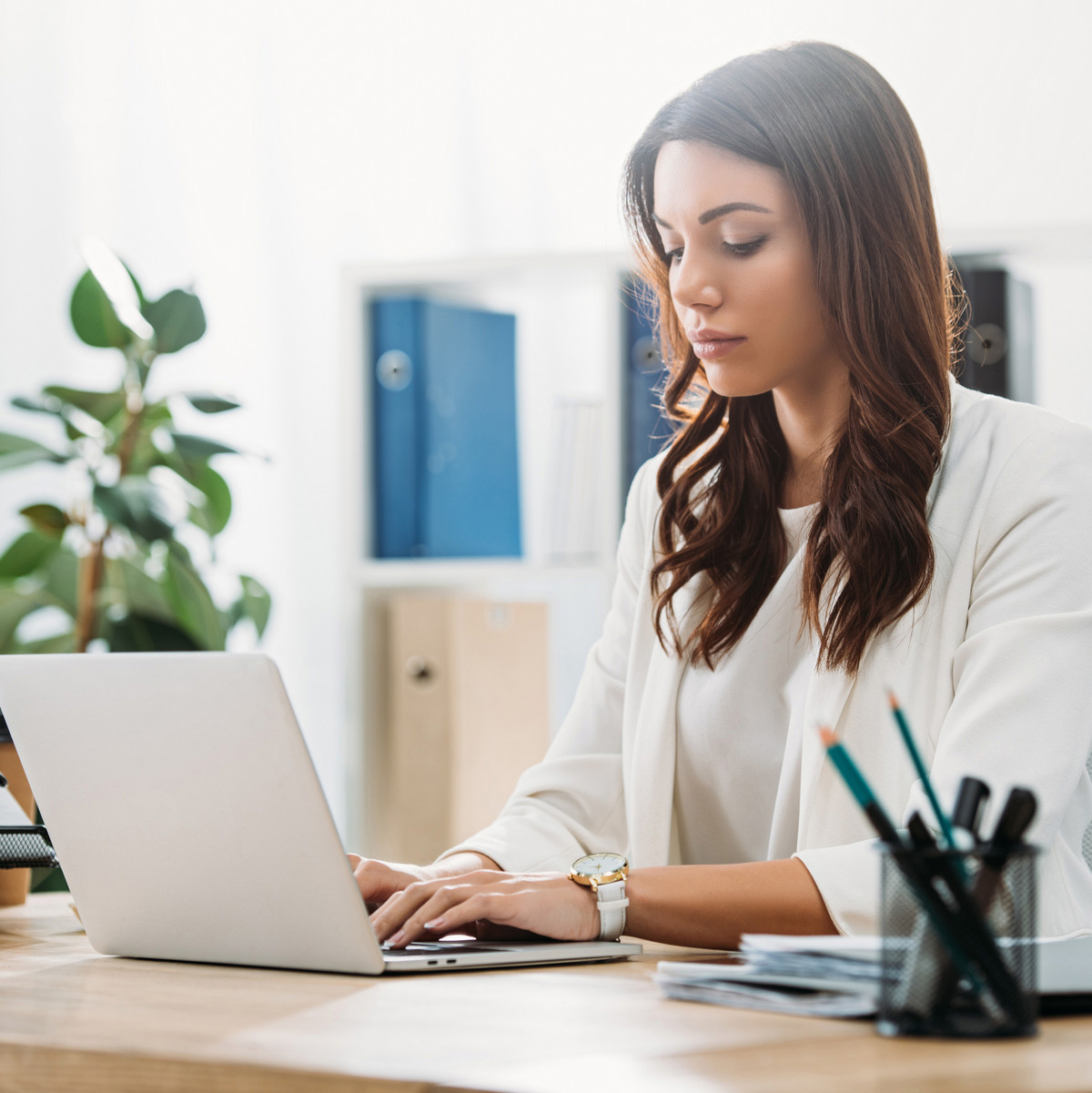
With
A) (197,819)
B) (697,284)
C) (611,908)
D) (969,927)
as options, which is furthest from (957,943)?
(697,284)

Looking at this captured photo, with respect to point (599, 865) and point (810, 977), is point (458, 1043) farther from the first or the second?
point (599, 865)

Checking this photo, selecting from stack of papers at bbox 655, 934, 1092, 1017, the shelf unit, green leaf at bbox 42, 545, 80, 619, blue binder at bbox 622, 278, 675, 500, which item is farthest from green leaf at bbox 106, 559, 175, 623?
stack of papers at bbox 655, 934, 1092, 1017

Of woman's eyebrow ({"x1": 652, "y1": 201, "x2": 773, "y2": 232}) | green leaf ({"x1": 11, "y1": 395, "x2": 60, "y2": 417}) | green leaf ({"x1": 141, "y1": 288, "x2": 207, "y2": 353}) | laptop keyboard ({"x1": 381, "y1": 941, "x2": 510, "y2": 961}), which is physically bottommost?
laptop keyboard ({"x1": 381, "y1": 941, "x2": 510, "y2": 961})

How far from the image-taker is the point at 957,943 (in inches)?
26.9

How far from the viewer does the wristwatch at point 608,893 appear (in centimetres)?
104

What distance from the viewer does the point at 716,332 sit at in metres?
1.30

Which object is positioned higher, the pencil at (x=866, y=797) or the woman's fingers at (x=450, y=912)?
the pencil at (x=866, y=797)

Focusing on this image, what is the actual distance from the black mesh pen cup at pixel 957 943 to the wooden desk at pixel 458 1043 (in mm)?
16

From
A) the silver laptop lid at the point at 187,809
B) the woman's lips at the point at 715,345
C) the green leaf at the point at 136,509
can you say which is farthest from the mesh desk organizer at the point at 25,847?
the green leaf at the point at 136,509

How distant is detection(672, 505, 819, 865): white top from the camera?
1336mm

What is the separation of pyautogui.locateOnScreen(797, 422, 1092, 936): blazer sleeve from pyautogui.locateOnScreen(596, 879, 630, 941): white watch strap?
0.14 metres

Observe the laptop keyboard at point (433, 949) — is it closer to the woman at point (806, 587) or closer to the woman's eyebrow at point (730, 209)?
the woman at point (806, 587)

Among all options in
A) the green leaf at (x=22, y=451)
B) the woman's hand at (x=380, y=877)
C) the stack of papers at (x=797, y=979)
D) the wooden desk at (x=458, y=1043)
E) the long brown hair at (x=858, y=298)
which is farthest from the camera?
the green leaf at (x=22, y=451)

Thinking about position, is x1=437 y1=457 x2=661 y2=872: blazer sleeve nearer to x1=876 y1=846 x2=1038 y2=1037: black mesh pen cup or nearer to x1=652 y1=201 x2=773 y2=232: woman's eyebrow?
x1=652 y1=201 x2=773 y2=232: woman's eyebrow
